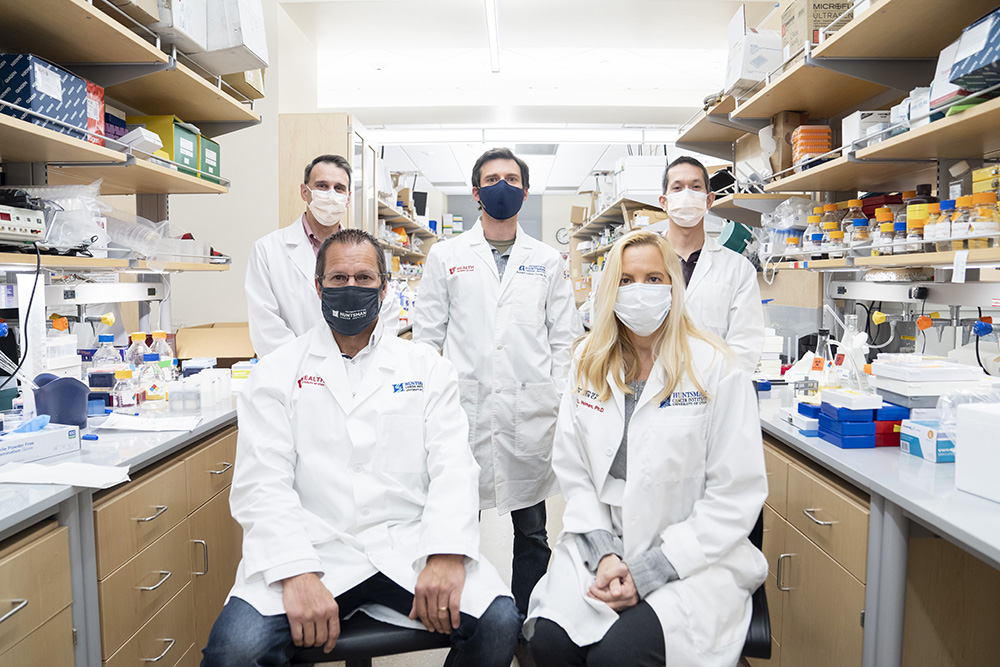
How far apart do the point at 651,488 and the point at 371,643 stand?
68 centimetres

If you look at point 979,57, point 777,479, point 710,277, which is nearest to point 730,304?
point 710,277

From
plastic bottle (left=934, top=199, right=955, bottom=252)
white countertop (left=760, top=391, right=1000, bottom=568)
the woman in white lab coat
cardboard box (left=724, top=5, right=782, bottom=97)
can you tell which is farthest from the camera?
cardboard box (left=724, top=5, right=782, bottom=97)

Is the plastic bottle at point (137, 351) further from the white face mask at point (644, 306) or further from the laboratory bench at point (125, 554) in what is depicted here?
the white face mask at point (644, 306)

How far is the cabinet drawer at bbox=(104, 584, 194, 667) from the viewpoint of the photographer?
1556 mm

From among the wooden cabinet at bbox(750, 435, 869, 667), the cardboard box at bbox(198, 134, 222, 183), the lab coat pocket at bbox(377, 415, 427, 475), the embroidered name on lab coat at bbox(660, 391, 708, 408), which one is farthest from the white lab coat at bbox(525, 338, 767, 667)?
the cardboard box at bbox(198, 134, 222, 183)

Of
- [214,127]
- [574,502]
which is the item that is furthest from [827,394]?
[214,127]

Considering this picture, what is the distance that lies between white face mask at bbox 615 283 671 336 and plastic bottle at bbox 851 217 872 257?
1.07 metres

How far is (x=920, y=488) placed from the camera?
1.35m

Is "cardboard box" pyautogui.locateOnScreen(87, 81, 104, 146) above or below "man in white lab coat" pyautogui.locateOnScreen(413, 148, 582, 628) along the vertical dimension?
above

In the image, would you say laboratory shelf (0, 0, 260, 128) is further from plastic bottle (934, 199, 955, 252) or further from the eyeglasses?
plastic bottle (934, 199, 955, 252)

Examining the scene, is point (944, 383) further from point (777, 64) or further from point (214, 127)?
point (214, 127)

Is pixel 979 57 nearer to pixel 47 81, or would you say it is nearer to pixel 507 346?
pixel 507 346

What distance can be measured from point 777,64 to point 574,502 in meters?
2.34

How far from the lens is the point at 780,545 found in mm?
1867
